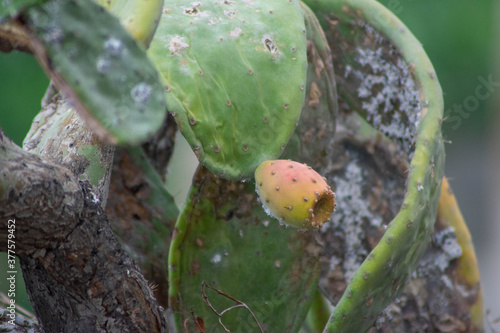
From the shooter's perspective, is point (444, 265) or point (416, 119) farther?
point (444, 265)

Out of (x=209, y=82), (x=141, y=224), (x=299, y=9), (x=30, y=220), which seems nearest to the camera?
(x=30, y=220)

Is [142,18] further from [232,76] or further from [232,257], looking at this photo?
[232,257]

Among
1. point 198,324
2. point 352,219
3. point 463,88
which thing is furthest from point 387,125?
point 463,88

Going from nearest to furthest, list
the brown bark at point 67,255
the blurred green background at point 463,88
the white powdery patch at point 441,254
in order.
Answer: the brown bark at point 67,255 → the white powdery patch at point 441,254 → the blurred green background at point 463,88

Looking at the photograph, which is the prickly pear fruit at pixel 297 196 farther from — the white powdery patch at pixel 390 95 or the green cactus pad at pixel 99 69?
the white powdery patch at pixel 390 95

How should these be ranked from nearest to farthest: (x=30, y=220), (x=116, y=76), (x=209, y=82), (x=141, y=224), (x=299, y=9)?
1. (x=116, y=76)
2. (x=30, y=220)
3. (x=209, y=82)
4. (x=299, y=9)
5. (x=141, y=224)

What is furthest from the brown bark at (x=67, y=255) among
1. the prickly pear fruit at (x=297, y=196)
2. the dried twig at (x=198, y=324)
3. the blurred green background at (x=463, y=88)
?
the blurred green background at (x=463, y=88)

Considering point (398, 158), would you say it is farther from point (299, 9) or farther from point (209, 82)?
point (209, 82)

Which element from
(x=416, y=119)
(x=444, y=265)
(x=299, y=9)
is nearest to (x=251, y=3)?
(x=299, y=9)
